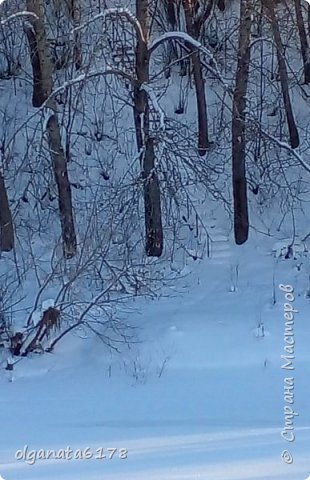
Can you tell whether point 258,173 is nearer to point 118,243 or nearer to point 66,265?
point 118,243

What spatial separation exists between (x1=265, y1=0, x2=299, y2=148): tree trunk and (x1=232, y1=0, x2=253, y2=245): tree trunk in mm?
548

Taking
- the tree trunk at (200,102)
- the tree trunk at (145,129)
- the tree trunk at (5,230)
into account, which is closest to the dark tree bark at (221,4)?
the tree trunk at (200,102)

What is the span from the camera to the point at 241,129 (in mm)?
9500

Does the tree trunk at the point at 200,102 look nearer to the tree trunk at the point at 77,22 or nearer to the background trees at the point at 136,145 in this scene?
the background trees at the point at 136,145

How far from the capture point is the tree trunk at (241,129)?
359 inches

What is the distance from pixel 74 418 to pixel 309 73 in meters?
8.07

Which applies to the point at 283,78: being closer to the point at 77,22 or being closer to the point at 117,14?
the point at 77,22

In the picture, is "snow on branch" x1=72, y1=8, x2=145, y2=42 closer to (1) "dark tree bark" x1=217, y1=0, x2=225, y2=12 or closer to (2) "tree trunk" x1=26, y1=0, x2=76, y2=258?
(2) "tree trunk" x1=26, y1=0, x2=76, y2=258

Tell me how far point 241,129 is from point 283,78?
4.85 ft

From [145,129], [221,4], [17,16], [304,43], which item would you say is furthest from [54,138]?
[221,4]

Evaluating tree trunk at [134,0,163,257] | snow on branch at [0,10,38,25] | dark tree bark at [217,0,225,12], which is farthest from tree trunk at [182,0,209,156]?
snow on branch at [0,10,38,25]

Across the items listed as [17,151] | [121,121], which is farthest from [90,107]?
[17,151]

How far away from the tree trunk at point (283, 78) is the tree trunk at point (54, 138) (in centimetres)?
255

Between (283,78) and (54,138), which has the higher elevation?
(283,78)
